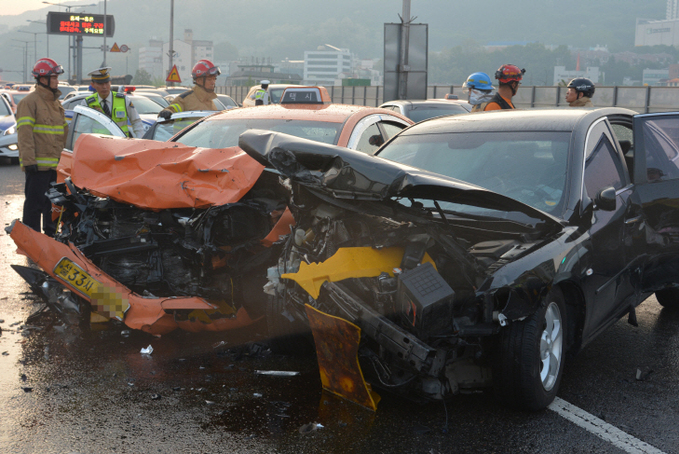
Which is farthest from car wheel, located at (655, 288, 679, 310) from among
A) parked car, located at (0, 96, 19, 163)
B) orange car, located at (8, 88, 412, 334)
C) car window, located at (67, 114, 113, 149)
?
parked car, located at (0, 96, 19, 163)

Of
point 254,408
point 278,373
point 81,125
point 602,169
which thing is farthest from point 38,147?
point 602,169

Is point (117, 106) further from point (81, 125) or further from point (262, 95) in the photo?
point (262, 95)

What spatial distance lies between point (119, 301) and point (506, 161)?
9.42 feet

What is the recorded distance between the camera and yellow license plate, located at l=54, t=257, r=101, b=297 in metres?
4.85

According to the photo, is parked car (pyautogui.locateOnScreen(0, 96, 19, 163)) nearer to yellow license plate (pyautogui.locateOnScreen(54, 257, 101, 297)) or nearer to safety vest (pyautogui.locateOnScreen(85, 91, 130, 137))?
safety vest (pyautogui.locateOnScreen(85, 91, 130, 137))

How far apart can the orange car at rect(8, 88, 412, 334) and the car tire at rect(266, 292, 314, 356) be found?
0.39 metres

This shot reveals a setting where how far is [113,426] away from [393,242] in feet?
5.83

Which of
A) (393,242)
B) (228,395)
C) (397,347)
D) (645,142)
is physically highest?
(645,142)

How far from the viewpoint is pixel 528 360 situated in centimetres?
360

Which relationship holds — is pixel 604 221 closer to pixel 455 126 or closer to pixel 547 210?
pixel 547 210

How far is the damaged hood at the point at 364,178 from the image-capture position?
11.6ft

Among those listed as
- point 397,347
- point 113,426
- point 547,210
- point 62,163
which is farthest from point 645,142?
point 62,163

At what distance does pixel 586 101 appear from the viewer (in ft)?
26.0

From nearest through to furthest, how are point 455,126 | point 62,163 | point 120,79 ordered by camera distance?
point 455,126 < point 62,163 < point 120,79
